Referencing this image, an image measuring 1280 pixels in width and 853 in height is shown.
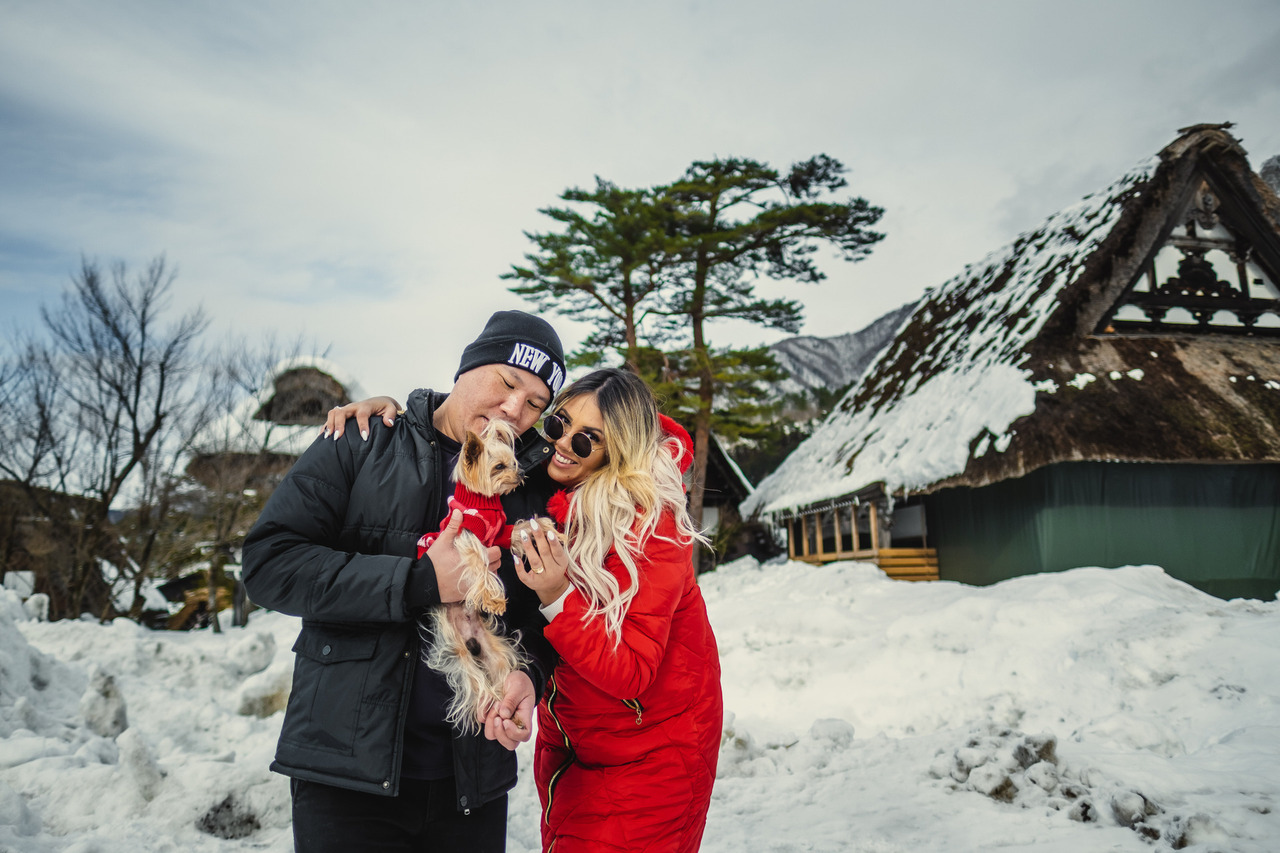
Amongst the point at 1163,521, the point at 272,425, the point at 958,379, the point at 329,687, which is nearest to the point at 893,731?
the point at 329,687

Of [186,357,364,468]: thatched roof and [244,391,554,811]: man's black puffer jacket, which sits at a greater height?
[186,357,364,468]: thatched roof

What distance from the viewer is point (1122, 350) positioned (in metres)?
11.5

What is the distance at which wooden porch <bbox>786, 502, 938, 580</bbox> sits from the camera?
45.1 feet

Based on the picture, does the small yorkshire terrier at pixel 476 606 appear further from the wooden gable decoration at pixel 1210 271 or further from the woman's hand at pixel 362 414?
the wooden gable decoration at pixel 1210 271

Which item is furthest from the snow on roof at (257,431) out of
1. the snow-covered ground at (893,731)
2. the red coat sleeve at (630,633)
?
the red coat sleeve at (630,633)

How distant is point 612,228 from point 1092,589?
49.7 feet

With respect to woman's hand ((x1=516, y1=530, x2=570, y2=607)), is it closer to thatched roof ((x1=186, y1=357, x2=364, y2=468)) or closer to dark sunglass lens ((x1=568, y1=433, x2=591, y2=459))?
dark sunglass lens ((x1=568, y1=433, x2=591, y2=459))

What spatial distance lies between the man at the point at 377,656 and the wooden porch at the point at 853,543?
12406 millimetres

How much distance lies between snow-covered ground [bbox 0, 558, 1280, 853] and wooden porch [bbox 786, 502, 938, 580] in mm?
3666

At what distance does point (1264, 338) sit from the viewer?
41.7 ft

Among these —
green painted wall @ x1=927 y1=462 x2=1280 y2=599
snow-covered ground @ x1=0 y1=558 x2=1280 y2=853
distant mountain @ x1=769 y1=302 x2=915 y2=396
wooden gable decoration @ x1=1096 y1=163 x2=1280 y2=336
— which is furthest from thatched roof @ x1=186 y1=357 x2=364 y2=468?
distant mountain @ x1=769 y1=302 x2=915 y2=396

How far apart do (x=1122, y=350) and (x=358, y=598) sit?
41.5 feet

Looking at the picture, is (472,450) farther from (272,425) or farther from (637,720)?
(272,425)

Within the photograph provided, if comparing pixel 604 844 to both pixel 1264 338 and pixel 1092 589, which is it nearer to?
pixel 1092 589
